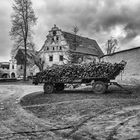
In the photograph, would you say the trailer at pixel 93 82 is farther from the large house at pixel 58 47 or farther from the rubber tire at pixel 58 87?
the large house at pixel 58 47

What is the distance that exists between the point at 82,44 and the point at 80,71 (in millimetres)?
38769

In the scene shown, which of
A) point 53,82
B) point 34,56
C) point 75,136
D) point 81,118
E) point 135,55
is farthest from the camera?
→ point 34,56

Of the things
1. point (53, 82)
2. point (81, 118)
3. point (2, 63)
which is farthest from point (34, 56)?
point (81, 118)

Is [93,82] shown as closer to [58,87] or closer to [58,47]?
[58,87]

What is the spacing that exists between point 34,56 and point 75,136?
4406cm

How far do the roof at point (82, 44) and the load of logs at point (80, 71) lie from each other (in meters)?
30.2

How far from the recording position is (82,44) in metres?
52.3

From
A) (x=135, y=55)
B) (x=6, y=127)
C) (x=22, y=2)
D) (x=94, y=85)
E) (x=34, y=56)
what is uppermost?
(x=22, y=2)

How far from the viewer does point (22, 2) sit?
3756cm

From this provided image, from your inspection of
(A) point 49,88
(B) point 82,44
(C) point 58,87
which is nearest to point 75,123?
(A) point 49,88

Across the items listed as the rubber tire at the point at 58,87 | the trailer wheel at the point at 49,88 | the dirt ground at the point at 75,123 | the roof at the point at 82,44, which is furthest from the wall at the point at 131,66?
the roof at the point at 82,44

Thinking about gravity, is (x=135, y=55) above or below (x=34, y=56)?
below

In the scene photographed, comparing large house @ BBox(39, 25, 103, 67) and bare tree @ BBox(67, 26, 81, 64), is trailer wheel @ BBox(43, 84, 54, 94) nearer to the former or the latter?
bare tree @ BBox(67, 26, 81, 64)

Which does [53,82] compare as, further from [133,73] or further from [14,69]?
[14,69]
